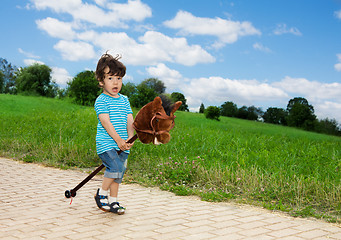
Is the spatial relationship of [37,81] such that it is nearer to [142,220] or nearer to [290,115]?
[290,115]

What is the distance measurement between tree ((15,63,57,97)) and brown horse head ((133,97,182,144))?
45.4 m

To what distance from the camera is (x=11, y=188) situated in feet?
19.8

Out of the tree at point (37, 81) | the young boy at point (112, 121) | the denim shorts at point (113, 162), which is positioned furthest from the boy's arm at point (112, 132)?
the tree at point (37, 81)

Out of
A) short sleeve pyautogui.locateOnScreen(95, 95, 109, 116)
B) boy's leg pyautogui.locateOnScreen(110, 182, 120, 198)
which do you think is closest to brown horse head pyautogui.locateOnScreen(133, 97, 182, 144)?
short sleeve pyautogui.locateOnScreen(95, 95, 109, 116)

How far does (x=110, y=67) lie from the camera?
164 inches

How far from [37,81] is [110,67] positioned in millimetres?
45864

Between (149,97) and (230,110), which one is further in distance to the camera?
(230,110)

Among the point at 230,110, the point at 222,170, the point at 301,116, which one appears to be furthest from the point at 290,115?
the point at 222,170

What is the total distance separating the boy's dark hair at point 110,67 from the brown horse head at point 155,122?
1.91 ft

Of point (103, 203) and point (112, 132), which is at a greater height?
point (112, 132)

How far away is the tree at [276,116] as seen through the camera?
118ft

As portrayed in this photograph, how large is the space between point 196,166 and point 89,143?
3.68 meters

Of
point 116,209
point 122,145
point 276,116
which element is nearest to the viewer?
point 122,145

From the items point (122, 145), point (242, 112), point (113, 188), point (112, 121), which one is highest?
point (242, 112)
